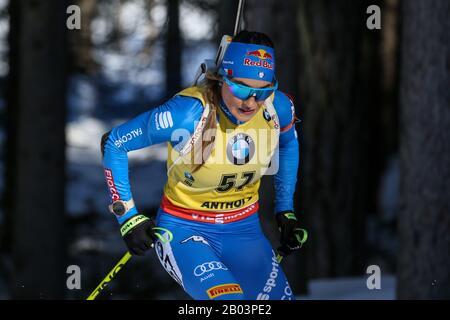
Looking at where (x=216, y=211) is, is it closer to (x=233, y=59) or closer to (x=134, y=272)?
(x=233, y=59)

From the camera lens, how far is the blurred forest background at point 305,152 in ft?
24.4

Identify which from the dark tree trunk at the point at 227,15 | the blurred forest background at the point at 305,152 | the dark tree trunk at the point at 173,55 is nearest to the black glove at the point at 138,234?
the blurred forest background at the point at 305,152

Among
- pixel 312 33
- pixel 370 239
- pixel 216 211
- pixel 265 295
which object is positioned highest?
pixel 312 33

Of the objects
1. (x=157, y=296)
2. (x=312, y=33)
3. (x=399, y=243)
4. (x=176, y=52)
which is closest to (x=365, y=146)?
(x=312, y=33)

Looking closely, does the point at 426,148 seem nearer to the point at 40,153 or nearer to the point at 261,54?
the point at 261,54

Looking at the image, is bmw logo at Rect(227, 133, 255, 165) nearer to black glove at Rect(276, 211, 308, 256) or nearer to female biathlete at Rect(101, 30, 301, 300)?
female biathlete at Rect(101, 30, 301, 300)

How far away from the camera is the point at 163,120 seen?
16.2ft

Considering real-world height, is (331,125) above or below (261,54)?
below

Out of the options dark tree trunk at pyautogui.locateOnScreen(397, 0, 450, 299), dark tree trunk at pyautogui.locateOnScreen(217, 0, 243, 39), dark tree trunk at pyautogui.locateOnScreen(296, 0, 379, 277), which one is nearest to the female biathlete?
dark tree trunk at pyautogui.locateOnScreen(217, 0, 243, 39)

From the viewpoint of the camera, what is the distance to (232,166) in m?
5.14

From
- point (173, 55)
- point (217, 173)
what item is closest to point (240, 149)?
point (217, 173)

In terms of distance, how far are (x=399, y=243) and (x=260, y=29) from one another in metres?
2.22

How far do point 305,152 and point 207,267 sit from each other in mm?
6431

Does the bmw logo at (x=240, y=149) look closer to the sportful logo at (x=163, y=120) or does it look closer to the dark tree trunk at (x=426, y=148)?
the sportful logo at (x=163, y=120)
